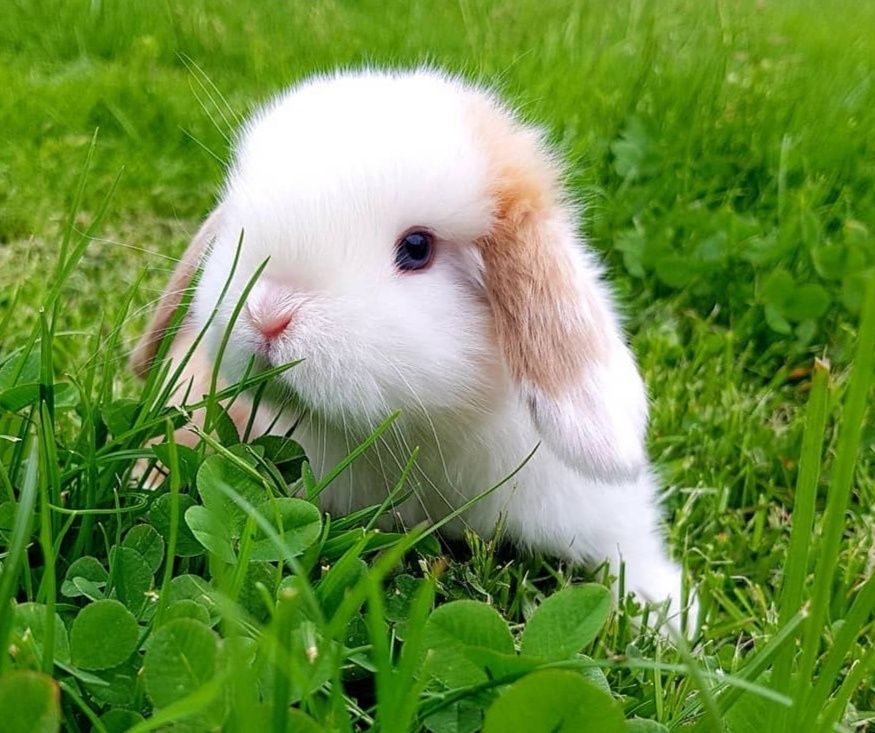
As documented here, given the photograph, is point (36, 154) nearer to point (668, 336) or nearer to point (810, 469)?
point (668, 336)

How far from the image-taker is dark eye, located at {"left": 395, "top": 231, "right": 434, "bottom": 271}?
136cm

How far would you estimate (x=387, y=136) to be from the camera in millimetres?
1331

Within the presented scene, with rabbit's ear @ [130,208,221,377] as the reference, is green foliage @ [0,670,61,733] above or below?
below

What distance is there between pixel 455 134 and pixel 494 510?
635 mm

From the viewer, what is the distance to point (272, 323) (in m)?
1.26

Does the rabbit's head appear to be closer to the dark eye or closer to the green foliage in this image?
the dark eye

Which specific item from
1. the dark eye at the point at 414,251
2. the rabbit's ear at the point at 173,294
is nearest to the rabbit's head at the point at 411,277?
the dark eye at the point at 414,251

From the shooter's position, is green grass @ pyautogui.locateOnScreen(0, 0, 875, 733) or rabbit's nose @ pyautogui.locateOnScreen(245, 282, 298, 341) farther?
rabbit's nose @ pyautogui.locateOnScreen(245, 282, 298, 341)

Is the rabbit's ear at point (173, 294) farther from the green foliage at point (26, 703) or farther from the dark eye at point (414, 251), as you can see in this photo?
the green foliage at point (26, 703)

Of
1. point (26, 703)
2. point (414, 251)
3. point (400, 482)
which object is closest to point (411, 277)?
point (414, 251)

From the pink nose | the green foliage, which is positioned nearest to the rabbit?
the pink nose

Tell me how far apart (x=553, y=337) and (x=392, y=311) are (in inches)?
10.2

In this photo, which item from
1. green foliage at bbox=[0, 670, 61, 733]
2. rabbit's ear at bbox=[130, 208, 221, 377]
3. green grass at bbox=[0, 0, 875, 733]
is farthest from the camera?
rabbit's ear at bbox=[130, 208, 221, 377]

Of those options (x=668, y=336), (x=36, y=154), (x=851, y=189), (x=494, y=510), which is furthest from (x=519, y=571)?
(x=36, y=154)
